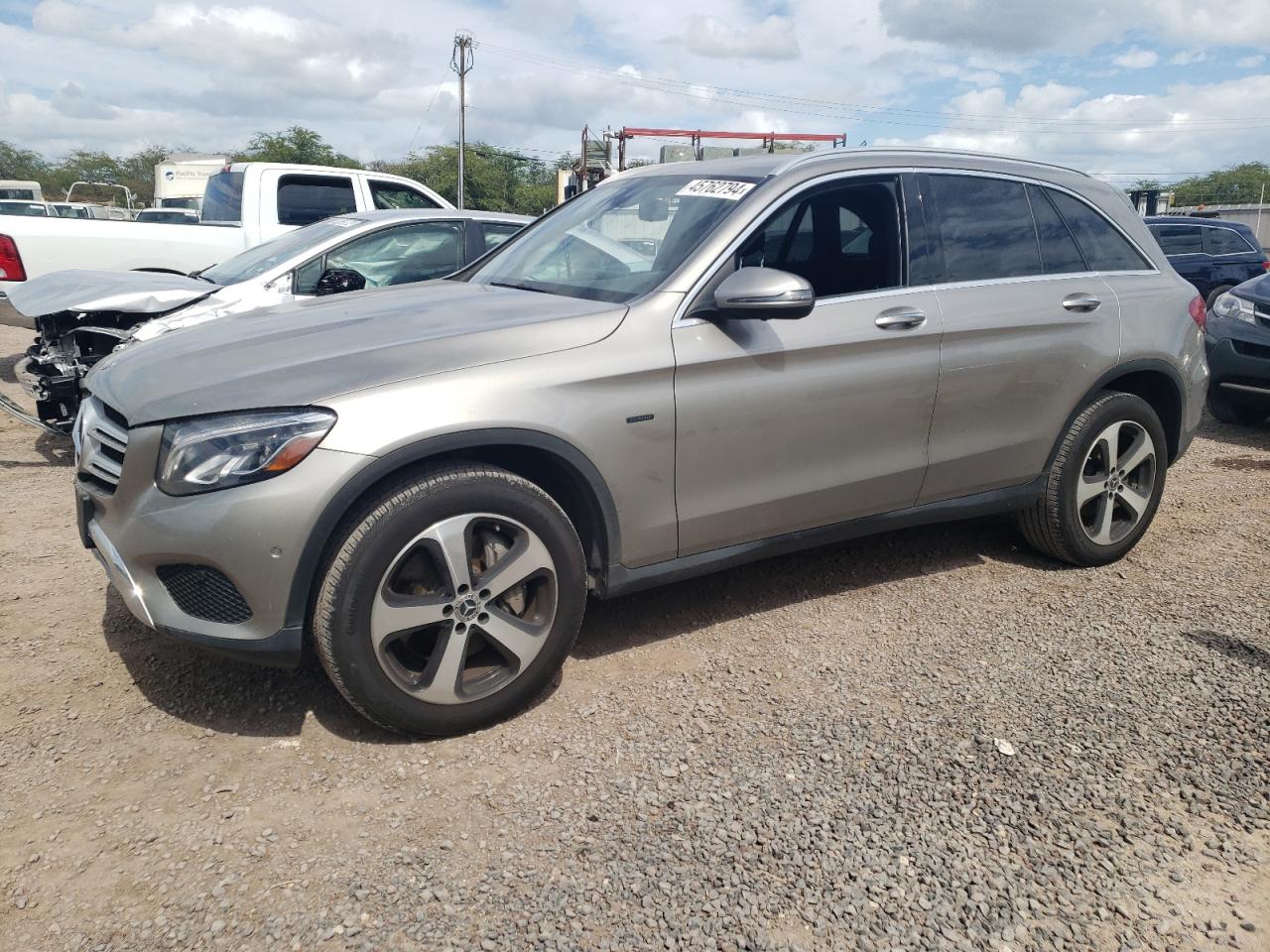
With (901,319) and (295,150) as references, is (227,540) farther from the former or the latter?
(295,150)

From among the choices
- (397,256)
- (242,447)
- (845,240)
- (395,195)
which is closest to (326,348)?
(242,447)

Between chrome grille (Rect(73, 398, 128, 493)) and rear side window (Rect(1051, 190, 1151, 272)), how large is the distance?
12.2 ft

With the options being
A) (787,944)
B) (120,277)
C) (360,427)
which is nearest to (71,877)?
(360,427)

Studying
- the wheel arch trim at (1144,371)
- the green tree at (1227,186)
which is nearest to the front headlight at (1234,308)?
the wheel arch trim at (1144,371)

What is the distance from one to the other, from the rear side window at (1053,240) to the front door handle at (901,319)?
33.3 inches

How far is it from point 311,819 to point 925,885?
1.55 m

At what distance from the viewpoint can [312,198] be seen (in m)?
8.89

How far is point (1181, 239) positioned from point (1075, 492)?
39.5 feet

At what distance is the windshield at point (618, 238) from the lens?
3.36 metres

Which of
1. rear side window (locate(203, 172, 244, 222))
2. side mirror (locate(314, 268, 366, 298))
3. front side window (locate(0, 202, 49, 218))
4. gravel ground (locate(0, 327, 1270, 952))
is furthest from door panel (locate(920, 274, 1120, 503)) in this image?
front side window (locate(0, 202, 49, 218))

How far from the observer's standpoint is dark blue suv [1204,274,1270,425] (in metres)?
7.45

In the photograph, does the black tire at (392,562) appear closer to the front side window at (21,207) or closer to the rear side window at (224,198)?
the rear side window at (224,198)

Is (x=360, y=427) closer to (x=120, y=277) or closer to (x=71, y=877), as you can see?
(x=71, y=877)

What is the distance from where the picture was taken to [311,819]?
255 cm
